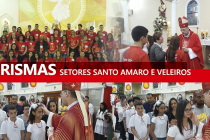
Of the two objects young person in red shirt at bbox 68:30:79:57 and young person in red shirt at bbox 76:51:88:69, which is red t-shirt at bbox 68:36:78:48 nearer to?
young person in red shirt at bbox 68:30:79:57

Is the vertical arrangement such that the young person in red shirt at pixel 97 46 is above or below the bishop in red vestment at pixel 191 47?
above

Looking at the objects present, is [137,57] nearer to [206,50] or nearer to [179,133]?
[179,133]

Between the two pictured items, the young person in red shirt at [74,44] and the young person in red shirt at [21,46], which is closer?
the young person in red shirt at [74,44]

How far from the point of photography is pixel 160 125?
427cm

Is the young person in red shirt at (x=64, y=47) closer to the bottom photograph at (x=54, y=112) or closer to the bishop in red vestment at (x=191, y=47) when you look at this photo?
the bottom photograph at (x=54, y=112)

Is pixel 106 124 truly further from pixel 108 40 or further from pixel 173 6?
pixel 173 6

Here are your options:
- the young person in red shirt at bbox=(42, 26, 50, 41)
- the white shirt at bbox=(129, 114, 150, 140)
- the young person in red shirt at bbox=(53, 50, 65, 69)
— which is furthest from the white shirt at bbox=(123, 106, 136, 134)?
the young person in red shirt at bbox=(42, 26, 50, 41)

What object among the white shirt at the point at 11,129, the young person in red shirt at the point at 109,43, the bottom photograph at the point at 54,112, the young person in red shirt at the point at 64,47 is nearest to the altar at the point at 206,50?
the bottom photograph at the point at 54,112

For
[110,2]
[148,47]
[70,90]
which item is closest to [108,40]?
[110,2]

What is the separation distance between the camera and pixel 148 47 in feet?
15.8

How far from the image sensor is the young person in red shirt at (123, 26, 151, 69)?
4.07 m

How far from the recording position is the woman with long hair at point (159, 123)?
426 centimetres

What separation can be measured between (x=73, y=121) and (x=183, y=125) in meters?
1.46

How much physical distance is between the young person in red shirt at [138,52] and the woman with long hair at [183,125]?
1171 mm
